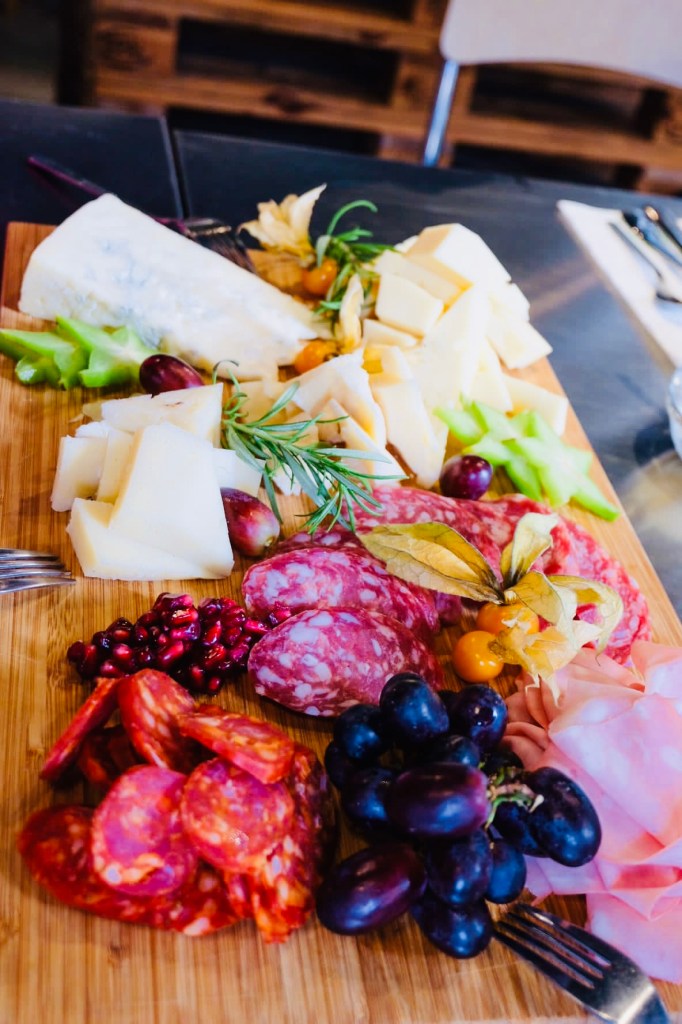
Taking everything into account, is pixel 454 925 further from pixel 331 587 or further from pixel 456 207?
pixel 456 207

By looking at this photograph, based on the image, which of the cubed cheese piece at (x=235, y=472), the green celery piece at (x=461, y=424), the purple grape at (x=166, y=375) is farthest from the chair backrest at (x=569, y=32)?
the cubed cheese piece at (x=235, y=472)

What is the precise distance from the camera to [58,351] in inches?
55.5

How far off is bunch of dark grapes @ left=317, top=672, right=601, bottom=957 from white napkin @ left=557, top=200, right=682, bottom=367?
3.39 feet

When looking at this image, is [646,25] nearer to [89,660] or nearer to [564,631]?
[564,631]

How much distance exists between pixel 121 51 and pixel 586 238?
1.70 meters

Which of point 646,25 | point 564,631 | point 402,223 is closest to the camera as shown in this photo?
point 564,631

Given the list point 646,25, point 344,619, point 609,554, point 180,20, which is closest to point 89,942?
point 344,619

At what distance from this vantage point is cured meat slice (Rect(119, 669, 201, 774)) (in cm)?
89

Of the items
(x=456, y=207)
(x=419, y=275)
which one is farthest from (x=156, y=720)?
(x=456, y=207)

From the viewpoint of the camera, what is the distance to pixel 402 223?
2.00 meters

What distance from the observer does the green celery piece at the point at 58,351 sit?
140 cm

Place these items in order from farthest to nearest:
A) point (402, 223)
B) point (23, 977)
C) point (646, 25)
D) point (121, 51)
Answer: point (121, 51) < point (646, 25) < point (402, 223) < point (23, 977)

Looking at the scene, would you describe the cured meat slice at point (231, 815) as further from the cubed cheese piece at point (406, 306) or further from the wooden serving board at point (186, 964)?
the cubed cheese piece at point (406, 306)

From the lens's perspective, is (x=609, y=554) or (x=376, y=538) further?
(x=609, y=554)
